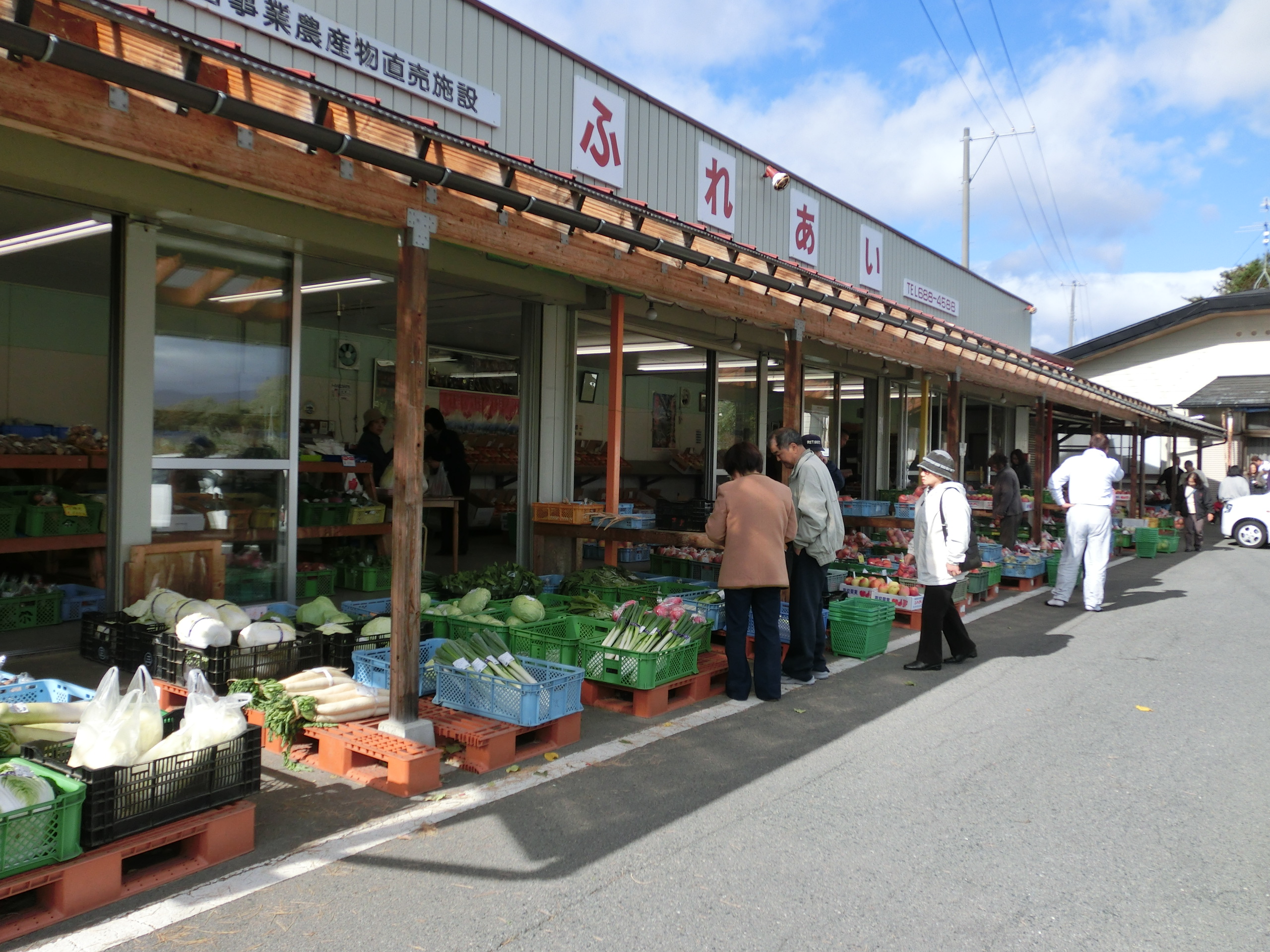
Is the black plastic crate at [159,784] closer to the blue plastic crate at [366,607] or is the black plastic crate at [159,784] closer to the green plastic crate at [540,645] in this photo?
the green plastic crate at [540,645]

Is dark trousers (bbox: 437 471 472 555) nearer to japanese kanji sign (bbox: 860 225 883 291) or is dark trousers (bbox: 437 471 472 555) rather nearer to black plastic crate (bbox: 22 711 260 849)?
black plastic crate (bbox: 22 711 260 849)

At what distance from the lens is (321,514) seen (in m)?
9.58

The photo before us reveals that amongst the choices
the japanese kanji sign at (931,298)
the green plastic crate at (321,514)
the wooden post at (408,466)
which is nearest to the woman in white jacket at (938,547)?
the wooden post at (408,466)

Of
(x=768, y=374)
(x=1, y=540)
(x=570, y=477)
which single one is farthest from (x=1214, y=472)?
(x=1, y=540)

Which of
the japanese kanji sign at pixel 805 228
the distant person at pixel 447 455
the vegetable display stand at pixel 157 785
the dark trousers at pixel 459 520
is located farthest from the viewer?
the japanese kanji sign at pixel 805 228

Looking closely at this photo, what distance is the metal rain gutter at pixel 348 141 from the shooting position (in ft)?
10.1

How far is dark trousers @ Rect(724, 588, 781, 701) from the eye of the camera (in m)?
6.25

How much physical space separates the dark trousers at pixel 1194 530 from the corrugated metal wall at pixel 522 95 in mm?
10538

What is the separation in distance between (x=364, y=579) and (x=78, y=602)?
2.74 m

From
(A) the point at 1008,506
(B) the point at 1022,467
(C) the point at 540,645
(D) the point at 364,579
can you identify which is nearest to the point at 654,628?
(C) the point at 540,645

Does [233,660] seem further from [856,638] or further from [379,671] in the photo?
[856,638]

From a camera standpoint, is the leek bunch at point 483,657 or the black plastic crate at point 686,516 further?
the black plastic crate at point 686,516

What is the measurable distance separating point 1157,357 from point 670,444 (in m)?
24.1

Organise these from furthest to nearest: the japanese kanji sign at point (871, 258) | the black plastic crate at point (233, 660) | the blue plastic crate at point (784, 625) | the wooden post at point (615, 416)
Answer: the japanese kanji sign at point (871, 258) < the wooden post at point (615, 416) < the blue plastic crate at point (784, 625) < the black plastic crate at point (233, 660)
